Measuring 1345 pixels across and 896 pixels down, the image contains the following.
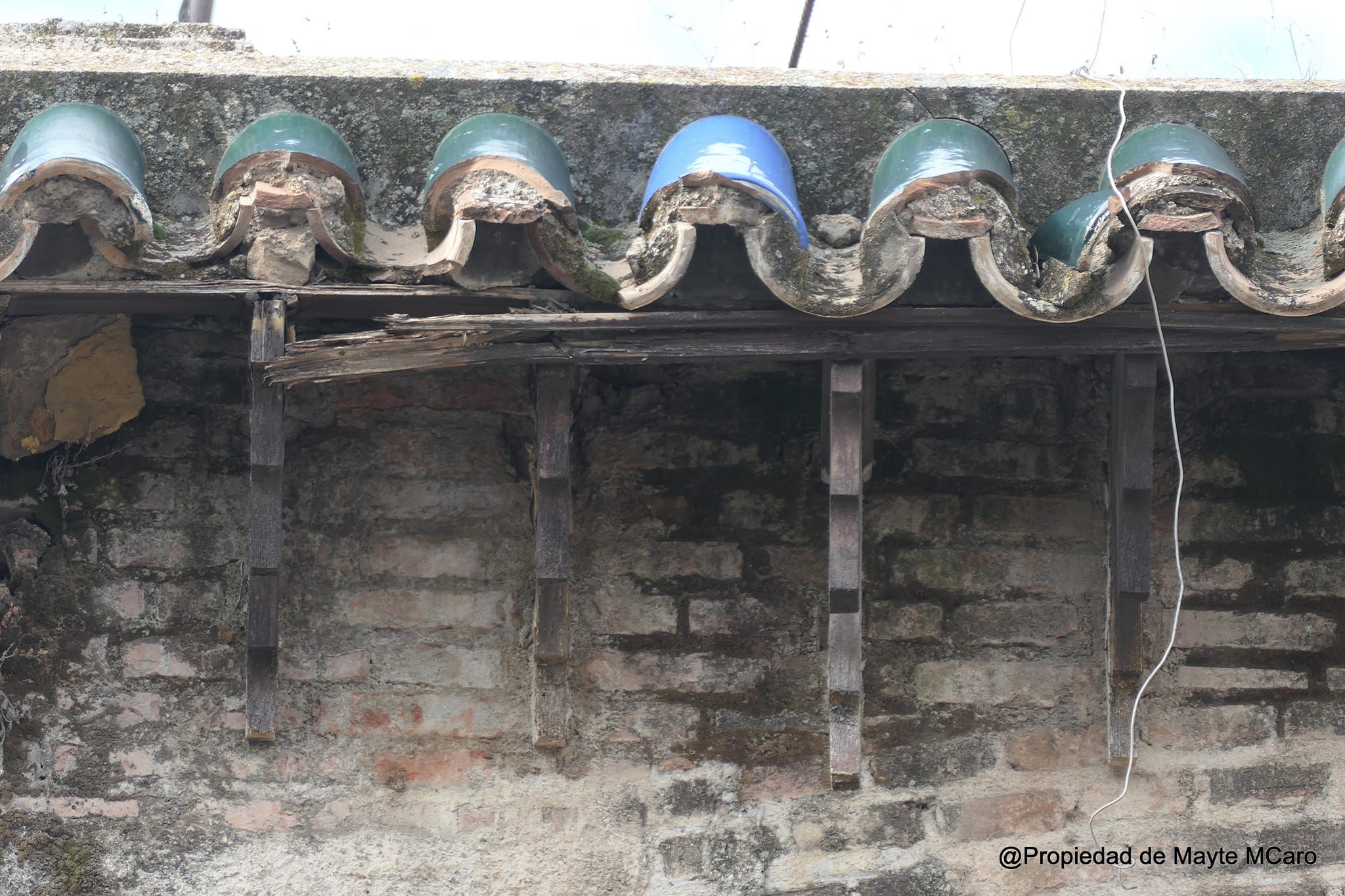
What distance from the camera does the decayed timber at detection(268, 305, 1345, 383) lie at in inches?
114

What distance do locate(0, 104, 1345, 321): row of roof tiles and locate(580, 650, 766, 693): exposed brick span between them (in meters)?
0.90

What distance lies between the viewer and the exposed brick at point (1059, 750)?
3.34 m

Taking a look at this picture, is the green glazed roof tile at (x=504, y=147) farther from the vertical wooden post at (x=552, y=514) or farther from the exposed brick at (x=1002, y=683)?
the exposed brick at (x=1002, y=683)

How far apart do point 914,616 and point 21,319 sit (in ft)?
6.71

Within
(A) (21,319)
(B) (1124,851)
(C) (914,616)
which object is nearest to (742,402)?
(C) (914,616)

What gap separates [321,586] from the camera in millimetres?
3354

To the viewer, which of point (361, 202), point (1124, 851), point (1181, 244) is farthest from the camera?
point (1124, 851)

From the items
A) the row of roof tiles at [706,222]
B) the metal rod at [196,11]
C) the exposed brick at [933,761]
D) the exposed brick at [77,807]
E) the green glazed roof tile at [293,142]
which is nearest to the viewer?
the row of roof tiles at [706,222]

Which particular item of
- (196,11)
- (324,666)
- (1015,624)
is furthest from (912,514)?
(196,11)

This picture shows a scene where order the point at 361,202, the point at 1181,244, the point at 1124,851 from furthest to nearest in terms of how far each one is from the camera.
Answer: the point at 1124,851
the point at 361,202
the point at 1181,244

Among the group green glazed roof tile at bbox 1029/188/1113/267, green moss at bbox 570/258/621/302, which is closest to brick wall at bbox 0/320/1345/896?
green glazed roof tile at bbox 1029/188/1113/267

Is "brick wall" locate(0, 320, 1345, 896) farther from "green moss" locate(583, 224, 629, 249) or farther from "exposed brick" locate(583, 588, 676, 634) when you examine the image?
"green moss" locate(583, 224, 629, 249)

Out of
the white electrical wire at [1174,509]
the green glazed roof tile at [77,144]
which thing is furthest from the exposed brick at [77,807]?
the white electrical wire at [1174,509]

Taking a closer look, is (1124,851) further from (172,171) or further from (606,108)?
(172,171)
